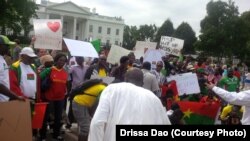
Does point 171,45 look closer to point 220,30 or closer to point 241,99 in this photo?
point 241,99

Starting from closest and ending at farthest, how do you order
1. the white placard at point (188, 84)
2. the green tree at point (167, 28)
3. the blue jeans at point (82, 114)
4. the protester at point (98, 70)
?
the blue jeans at point (82, 114)
the white placard at point (188, 84)
the protester at point (98, 70)
the green tree at point (167, 28)

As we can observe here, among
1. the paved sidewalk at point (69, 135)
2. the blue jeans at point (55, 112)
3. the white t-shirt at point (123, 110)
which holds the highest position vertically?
the white t-shirt at point (123, 110)

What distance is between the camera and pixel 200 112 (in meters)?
7.95

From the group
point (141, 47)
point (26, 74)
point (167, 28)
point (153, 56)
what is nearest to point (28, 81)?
point (26, 74)

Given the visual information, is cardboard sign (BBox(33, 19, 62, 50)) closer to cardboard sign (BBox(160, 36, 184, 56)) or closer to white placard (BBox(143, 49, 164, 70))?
white placard (BBox(143, 49, 164, 70))

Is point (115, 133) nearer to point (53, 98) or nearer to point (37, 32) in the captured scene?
point (53, 98)

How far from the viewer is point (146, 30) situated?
347ft

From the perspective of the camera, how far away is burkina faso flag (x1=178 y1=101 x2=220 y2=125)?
795cm

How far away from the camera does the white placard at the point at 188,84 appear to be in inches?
344

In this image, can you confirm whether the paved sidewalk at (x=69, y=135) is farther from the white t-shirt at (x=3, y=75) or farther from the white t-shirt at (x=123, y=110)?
the white t-shirt at (x=123, y=110)

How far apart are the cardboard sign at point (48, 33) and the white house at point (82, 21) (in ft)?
315

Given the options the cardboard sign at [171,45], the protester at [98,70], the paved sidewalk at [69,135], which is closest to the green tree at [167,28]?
the cardboard sign at [171,45]

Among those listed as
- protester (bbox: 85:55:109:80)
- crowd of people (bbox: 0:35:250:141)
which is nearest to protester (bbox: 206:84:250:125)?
crowd of people (bbox: 0:35:250:141)

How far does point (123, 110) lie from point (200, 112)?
4268mm
